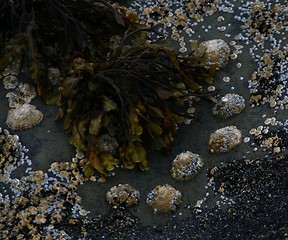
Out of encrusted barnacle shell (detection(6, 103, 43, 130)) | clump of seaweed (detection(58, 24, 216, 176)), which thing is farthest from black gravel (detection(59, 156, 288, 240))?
encrusted barnacle shell (detection(6, 103, 43, 130))

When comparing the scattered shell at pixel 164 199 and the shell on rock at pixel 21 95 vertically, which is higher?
the shell on rock at pixel 21 95

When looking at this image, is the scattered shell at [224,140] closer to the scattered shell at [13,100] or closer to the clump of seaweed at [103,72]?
the clump of seaweed at [103,72]

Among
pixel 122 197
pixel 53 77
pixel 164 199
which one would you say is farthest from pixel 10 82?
pixel 164 199

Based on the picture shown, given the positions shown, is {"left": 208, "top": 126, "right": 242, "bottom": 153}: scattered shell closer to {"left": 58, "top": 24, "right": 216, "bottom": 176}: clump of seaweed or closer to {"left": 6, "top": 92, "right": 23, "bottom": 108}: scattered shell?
{"left": 58, "top": 24, "right": 216, "bottom": 176}: clump of seaweed

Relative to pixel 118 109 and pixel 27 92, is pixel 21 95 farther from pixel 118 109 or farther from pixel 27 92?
pixel 118 109

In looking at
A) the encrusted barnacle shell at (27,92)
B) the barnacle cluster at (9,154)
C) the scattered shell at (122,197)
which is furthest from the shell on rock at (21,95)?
the scattered shell at (122,197)

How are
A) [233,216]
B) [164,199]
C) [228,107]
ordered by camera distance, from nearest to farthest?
[233,216]
[164,199]
[228,107]
